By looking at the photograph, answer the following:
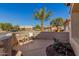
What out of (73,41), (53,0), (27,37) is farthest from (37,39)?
(53,0)

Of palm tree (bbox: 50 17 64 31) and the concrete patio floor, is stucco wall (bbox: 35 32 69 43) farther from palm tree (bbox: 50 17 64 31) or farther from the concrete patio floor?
palm tree (bbox: 50 17 64 31)

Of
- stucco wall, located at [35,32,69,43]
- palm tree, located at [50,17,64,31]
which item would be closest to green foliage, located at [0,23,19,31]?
stucco wall, located at [35,32,69,43]

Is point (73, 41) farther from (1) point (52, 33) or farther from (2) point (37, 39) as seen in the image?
(2) point (37, 39)

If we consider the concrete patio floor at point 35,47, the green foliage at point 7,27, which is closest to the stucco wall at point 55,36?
the concrete patio floor at point 35,47

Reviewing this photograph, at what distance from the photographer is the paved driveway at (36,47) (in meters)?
3.99

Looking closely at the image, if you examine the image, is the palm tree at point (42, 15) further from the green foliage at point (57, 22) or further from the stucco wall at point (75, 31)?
the stucco wall at point (75, 31)

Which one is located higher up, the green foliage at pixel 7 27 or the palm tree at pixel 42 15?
the palm tree at pixel 42 15

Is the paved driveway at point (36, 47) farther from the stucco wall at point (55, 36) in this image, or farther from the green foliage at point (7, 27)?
the green foliage at point (7, 27)

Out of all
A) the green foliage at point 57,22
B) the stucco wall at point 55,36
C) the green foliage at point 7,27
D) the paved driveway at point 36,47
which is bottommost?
the paved driveway at point 36,47

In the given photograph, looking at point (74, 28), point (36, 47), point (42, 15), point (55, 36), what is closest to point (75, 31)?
point (74, 28)

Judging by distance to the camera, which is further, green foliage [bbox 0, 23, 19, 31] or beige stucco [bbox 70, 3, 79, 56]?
beige stucco [bbox 70, 3, 79, 56]

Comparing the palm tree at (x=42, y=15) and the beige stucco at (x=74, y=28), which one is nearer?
the palm tree at (x=42, y=15)

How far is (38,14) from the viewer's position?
394 centimetres

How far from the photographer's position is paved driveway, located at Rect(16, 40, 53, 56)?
3.99 metres
